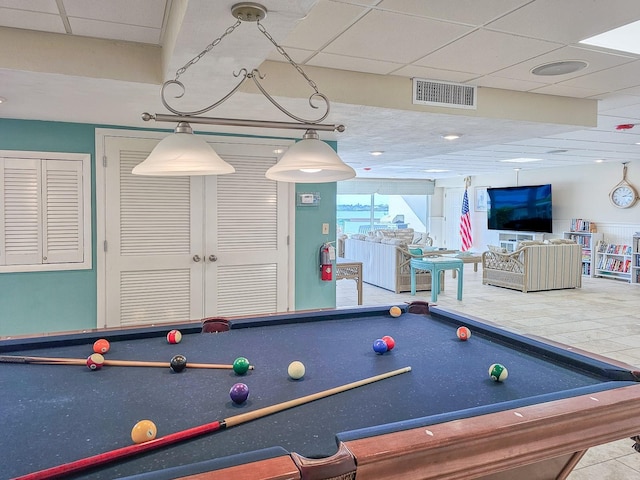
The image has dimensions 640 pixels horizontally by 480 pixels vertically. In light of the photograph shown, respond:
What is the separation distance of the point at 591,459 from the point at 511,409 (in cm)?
167

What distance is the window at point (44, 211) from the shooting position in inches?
145

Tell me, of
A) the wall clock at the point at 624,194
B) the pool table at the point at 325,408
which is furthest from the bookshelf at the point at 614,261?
the pool table at the point at 325,408

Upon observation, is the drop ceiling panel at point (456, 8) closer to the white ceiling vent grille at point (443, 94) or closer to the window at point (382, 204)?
the white ceiling vent grille at point (443, 94)

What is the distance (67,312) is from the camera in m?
3.87

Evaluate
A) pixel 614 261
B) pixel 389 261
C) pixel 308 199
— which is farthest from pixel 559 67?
pixel 614 261

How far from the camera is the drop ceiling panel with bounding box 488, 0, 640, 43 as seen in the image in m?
2.10

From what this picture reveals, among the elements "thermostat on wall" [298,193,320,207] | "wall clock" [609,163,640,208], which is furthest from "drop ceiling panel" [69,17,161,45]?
"wall clock" [609,163,640,208]

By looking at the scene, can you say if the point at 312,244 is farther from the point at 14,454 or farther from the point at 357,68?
the point at 14,454

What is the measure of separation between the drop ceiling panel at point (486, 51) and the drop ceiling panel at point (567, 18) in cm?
9

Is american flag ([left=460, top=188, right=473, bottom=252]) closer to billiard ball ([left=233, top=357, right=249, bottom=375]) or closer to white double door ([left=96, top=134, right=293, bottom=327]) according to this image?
white double door ([left=96, top=134, right=293, bottom=327])

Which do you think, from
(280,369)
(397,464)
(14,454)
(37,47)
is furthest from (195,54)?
(397,464)

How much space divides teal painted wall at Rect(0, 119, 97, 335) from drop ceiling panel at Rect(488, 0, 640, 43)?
3.32m

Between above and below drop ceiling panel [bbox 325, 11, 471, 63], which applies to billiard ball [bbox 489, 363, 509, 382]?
below

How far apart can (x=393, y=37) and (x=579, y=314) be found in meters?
5.03
